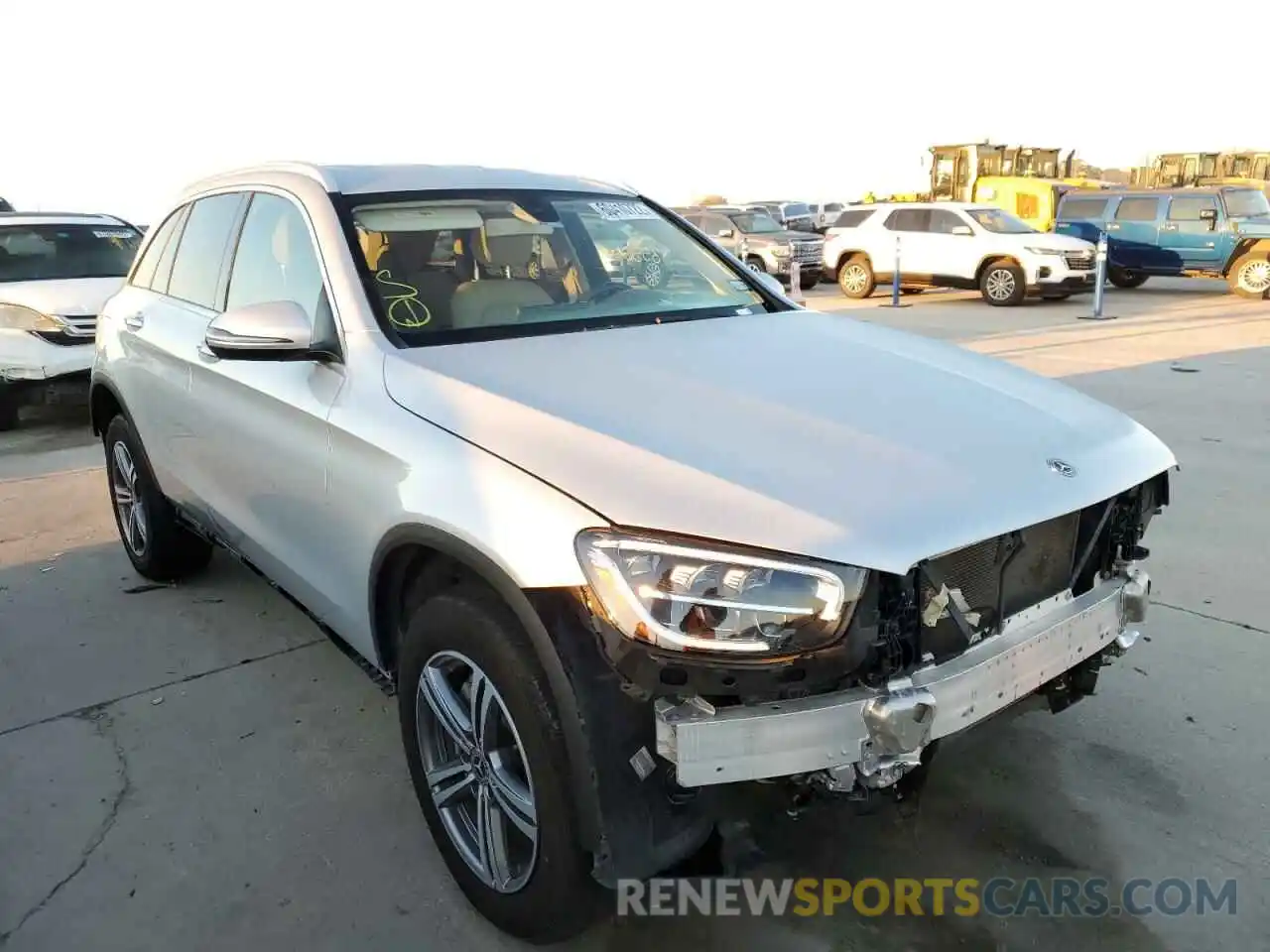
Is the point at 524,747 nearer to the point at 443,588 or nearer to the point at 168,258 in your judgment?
the point at 443,588

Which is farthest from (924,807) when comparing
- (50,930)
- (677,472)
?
(50,930)

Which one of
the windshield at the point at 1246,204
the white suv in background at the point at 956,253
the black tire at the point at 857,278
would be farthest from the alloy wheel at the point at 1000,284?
the windshield at the point at 1246,204

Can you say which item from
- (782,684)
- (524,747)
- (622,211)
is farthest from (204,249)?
(782,684)

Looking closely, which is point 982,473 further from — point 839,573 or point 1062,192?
point 1062,192

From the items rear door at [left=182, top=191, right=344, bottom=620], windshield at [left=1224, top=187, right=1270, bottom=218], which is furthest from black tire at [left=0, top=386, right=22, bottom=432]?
windshield at [left=1224, top=187, right=1270, bottom=218]

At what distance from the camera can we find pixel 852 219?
63.1 ft

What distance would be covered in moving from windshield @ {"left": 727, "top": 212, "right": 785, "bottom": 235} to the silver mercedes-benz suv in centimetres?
1817

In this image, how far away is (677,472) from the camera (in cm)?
200

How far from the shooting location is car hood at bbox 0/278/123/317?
26.5ft

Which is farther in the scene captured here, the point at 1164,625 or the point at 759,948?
the point at 1164,625

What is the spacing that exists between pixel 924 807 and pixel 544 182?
2523 mm

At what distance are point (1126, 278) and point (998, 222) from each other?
163 inches

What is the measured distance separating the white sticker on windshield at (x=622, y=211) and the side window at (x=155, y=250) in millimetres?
1892

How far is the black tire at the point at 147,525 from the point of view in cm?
443
